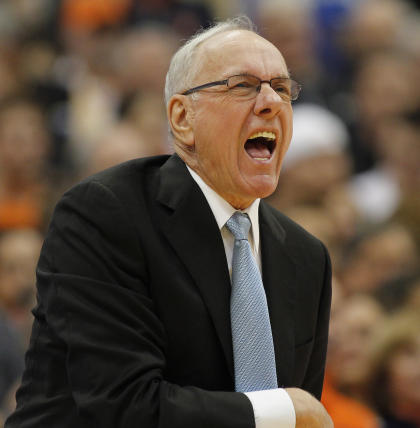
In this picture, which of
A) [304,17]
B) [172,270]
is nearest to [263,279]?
[172,270]

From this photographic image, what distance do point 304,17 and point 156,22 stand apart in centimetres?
114

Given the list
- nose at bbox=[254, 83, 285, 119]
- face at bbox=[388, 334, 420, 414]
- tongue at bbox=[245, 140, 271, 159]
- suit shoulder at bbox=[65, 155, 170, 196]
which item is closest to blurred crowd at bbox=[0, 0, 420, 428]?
face at bbox=[388, 334, 420, 414]

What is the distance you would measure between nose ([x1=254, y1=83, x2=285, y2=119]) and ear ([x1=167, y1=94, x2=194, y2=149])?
0.18m

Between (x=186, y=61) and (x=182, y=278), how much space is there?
54 cm

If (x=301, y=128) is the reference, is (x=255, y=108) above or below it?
above

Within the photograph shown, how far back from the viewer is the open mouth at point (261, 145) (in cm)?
237

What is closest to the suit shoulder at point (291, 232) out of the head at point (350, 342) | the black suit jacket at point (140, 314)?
the black suit jacket at point (140, 314)

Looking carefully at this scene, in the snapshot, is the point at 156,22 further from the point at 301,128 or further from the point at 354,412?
the point at 354,412

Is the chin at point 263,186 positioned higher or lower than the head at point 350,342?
higher

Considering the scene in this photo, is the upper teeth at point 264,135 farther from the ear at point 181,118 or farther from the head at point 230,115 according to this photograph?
the ear at point 181,118

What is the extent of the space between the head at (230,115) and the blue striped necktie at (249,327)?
0.16 m

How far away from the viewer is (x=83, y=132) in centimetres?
651

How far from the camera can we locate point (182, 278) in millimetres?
2248

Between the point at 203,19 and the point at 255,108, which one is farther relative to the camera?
the point at 203,19
